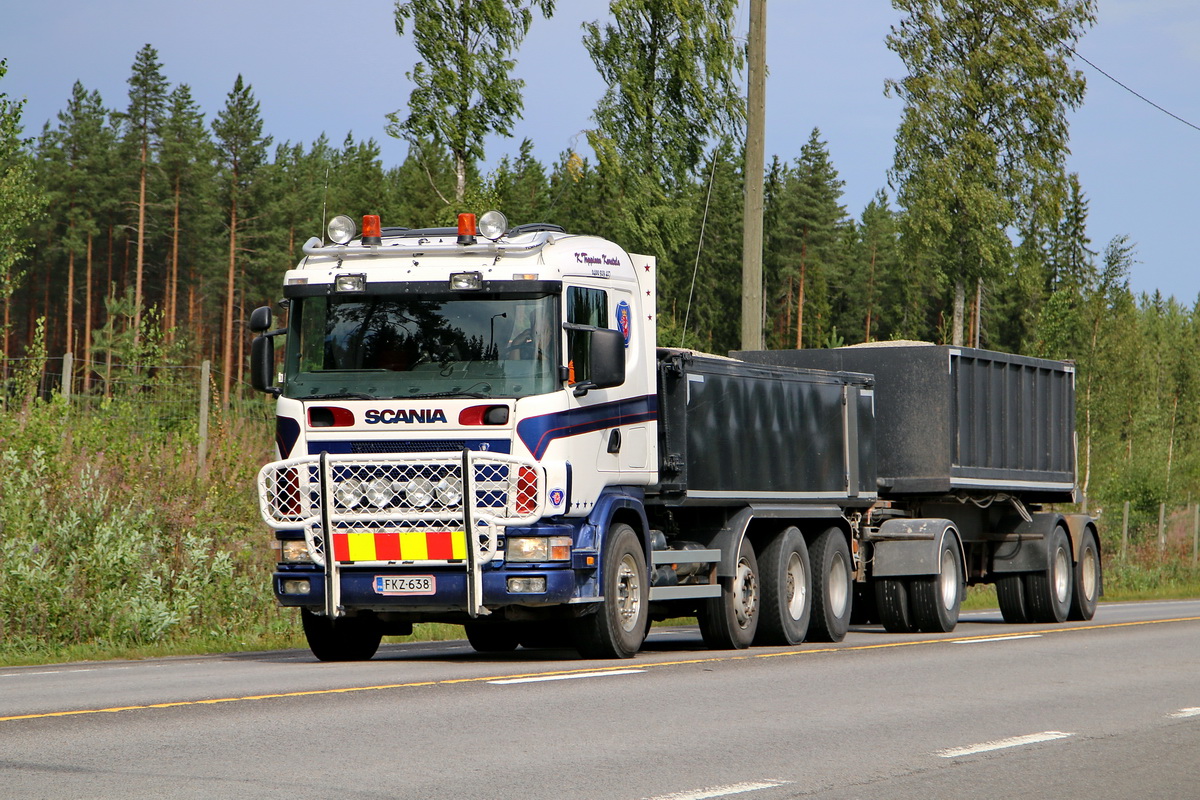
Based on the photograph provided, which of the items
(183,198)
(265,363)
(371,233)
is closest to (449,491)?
(265,363)

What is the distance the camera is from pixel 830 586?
1686 centimetres

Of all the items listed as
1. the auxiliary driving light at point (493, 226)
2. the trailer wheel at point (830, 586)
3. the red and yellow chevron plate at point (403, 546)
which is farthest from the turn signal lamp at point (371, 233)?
the trailer wheel at point (830, 586)

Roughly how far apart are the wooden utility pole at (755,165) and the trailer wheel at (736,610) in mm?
6484

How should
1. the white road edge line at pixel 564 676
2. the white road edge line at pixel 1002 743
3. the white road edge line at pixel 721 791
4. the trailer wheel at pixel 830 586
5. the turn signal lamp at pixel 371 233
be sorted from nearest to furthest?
the white road edge line at pixel 721 791 < the white road edge line at pixel 1002 743 < the white road edge line at pixel 564 676 < the turn signal lamp at pixel 371 233 < the trailer wheel at pixel 830 586

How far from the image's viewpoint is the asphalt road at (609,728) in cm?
701

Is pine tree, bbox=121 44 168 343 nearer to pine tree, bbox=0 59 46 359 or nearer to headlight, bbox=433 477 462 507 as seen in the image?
pine tree, bbox=0 59 46 359

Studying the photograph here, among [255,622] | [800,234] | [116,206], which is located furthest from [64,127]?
[255,622]

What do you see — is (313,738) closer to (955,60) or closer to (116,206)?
(955,60)

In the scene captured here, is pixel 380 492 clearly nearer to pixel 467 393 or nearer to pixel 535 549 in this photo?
pixel 467 393

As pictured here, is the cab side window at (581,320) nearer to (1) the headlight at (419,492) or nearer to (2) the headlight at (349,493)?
(1) the headlight at (419,492)

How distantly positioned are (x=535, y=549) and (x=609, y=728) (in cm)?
382

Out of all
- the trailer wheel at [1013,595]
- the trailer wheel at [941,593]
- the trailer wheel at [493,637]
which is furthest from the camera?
the trailer wheel at [1013,595]

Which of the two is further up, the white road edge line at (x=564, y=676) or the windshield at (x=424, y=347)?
the windshield at (x=424, y=347)

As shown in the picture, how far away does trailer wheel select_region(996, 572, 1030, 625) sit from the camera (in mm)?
21547
